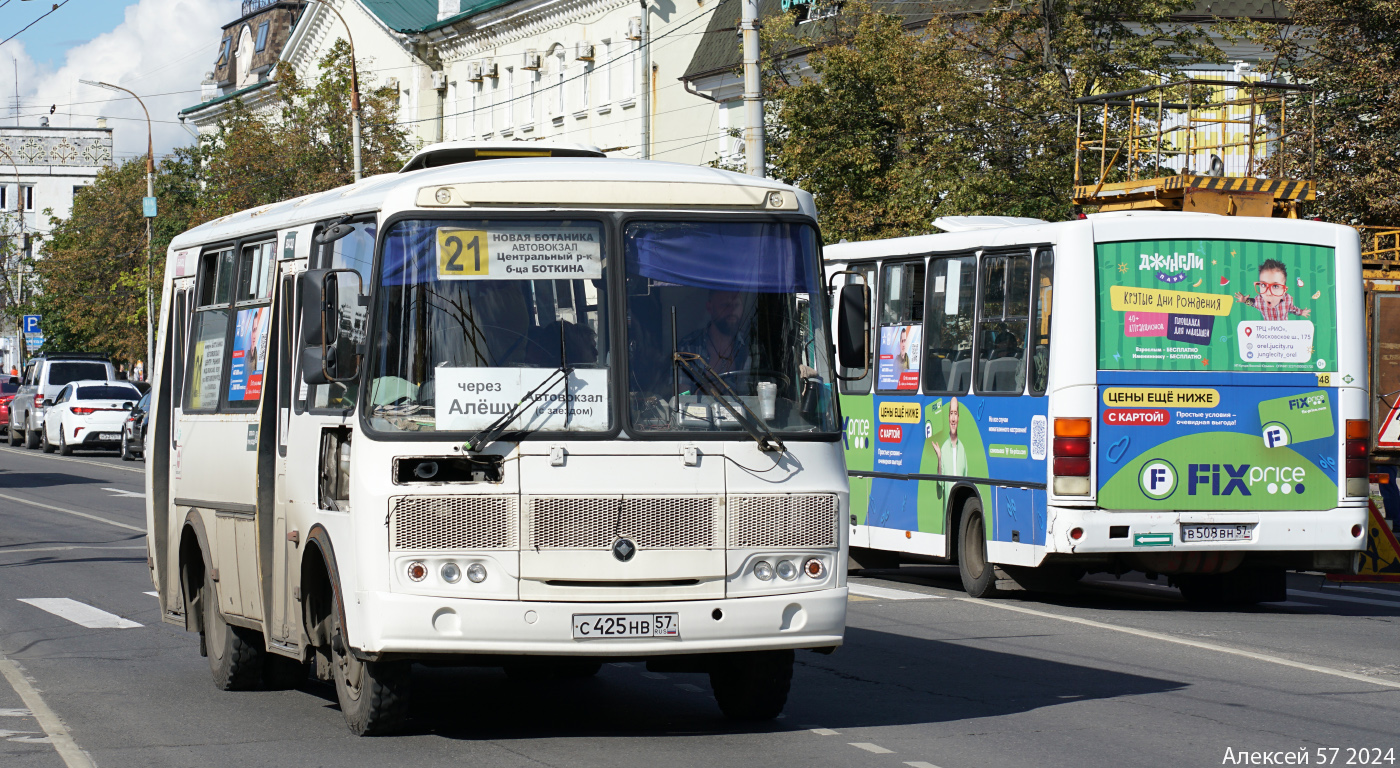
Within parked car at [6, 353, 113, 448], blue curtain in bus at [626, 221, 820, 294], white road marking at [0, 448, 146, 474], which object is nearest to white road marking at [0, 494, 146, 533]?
white road marking at [0, 448, 146, 474]

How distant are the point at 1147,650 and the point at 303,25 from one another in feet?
210

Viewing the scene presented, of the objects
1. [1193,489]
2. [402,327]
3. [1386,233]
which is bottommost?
[1193,489]

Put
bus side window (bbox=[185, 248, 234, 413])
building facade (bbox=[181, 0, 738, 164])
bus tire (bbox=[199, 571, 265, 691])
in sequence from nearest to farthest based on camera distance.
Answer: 1. bus tire (bbox=[199, 571, 265, 691])
2. bus side window (bbox=[185, 248, 234, 413])
3. building facade (bbox=[181, 0, 738, 164])

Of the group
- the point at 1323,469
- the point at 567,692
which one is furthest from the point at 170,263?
the point at 1323,469

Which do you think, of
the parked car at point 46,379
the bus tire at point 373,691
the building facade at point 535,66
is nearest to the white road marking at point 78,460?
the parked car at point 46,379

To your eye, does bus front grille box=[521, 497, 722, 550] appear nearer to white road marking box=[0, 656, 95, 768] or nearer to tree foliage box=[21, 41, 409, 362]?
white road marking box=[0, 656, 95, 768]

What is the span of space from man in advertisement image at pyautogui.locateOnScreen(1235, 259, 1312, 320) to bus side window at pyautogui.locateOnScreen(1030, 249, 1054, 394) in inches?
59.4

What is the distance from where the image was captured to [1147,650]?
12289 millimetres

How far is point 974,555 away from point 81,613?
22.7ft

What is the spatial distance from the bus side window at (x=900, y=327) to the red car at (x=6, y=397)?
135ft

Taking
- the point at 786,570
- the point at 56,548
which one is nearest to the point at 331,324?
the point at 786,570

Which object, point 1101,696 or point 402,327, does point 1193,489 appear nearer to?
point 1101,696

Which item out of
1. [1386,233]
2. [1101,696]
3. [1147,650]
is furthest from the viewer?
[1386,233]

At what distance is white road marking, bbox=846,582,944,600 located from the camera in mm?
15875
